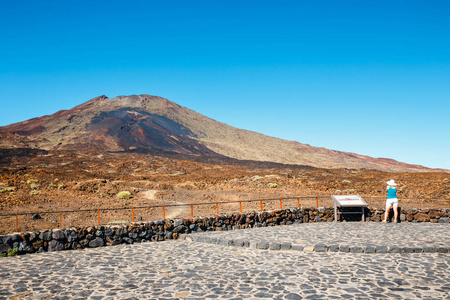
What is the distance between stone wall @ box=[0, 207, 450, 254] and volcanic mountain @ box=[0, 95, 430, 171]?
77883 millimetres

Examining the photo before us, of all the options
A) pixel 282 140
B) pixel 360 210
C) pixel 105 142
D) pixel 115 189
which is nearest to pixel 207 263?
pixel 360 210

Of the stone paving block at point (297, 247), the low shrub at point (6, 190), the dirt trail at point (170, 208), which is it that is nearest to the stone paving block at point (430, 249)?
the stone paving block at point (297, 247)

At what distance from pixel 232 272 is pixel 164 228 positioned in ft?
18.6

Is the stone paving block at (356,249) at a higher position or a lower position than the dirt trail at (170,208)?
higher

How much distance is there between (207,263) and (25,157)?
7616cm

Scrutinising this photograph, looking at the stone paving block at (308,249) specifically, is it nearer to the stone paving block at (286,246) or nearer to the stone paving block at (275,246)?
the stone paving block at (286,246)

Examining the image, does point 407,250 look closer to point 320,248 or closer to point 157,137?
point 320,248

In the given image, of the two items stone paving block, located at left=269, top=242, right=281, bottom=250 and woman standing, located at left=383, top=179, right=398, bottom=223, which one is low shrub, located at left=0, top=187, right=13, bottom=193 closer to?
stone paving block, located at left=269, top=242, right=281, bottom=250

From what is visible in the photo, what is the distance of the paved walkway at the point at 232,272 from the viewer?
271 inches

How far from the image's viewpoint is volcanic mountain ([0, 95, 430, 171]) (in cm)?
10300

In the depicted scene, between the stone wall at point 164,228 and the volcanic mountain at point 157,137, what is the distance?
77883 millimetres

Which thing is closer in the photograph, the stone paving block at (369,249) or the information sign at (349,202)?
the stone paving block at (369,249)

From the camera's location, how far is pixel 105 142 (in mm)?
104938

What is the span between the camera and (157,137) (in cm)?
11875
